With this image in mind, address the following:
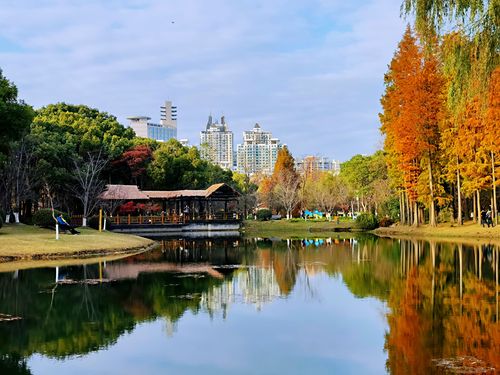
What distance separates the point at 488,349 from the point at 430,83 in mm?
33790

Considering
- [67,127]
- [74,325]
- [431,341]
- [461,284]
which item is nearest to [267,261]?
[461,284]

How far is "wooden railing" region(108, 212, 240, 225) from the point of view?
5203 cm

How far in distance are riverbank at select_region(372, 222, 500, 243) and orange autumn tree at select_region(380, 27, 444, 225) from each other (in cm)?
114

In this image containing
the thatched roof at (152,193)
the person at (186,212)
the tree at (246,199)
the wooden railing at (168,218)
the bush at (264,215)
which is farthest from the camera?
the tree at (246,199)

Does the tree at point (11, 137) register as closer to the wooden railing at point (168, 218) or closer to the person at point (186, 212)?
the wooden railing at point (168, 218)

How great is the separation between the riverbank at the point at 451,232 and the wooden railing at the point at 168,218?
15.7 metres

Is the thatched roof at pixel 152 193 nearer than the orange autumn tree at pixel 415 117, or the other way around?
the orange autumn tree at pixel 415 117

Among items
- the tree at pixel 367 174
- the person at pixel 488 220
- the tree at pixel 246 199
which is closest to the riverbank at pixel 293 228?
the tree at pixel 367 174

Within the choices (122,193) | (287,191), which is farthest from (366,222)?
(122,193)

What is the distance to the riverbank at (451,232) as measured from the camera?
35188 mm

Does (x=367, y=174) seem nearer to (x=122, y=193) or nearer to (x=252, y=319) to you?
(x=122, y=193)

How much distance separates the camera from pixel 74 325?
11812 millimetres

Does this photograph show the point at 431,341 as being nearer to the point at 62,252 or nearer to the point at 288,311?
the point at 288,311

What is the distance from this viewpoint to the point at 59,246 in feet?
91.7
